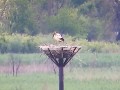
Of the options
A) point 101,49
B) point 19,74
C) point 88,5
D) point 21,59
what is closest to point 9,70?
point 19,74

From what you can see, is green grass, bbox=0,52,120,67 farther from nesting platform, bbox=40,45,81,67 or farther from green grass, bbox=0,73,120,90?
nesting platform, bbox=40,45,81,67

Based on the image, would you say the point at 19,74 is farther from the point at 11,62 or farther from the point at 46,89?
the point at 46,89

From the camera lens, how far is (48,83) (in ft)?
74.2

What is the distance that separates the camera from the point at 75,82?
23.0m

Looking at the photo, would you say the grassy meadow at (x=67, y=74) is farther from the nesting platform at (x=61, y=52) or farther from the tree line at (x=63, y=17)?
the tree line at (x=63, y=17)

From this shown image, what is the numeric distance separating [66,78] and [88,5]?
30.6 m

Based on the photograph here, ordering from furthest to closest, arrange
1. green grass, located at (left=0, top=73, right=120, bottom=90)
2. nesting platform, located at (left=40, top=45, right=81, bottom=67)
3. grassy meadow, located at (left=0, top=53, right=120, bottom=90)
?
grassy meadow, located at (left=0, top=53, right=120, bottom=90) < green grass, located at (left=0, top=73, right=120, bottom=90) < nesting platform, located at (left=40, top=45, right=81, bottom=67)

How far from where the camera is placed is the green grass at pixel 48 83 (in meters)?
21.4

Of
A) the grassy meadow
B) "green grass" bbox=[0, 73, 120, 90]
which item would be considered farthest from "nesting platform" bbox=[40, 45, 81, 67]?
"green grass" bbox=[0, 73, 120, 90]

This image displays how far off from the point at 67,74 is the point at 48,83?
2661 mm

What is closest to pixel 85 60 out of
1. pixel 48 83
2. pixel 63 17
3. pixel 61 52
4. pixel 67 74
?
pixel 67 74

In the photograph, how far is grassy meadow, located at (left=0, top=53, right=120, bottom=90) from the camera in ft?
71.6

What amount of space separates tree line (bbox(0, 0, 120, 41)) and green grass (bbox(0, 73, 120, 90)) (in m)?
19.6

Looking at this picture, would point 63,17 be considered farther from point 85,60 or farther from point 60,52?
point 60,52
